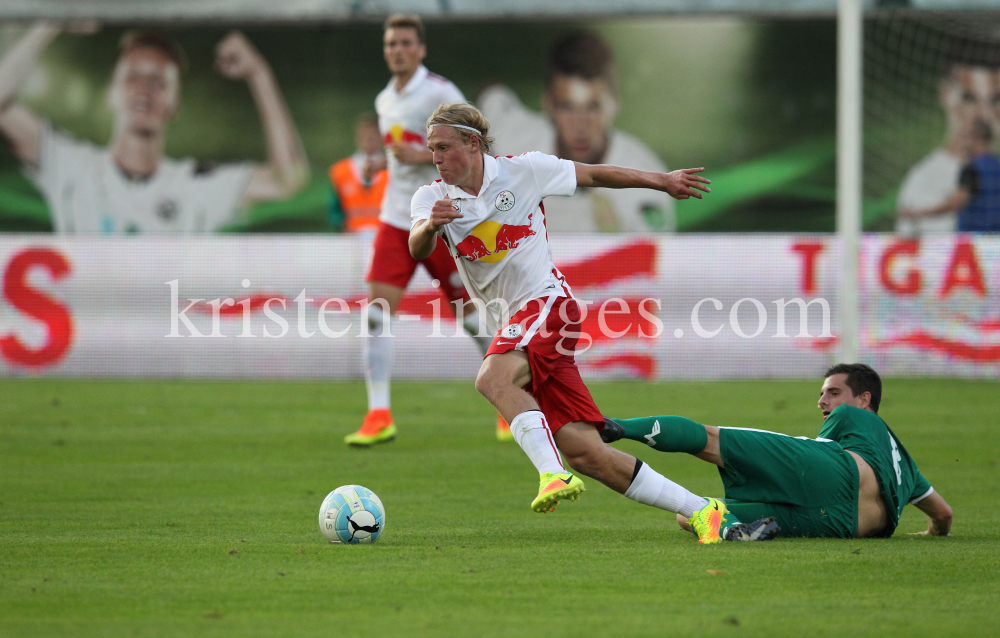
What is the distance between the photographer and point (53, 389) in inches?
456

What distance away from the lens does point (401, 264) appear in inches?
309

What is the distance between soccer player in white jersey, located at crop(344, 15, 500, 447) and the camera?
25.8 feet

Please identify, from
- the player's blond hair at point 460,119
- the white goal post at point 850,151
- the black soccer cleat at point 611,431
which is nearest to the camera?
the black soccer cleat at point 611,431

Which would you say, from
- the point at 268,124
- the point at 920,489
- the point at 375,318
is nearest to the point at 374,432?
the point at 375,318

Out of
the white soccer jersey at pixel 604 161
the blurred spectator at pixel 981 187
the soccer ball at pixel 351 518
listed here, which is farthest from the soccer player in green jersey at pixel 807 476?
the blurred spectator at pixel 981 187

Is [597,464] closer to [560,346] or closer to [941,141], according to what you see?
[560,346]

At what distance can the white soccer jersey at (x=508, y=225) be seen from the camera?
16.4 feet

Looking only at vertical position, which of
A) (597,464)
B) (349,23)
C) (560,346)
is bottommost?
(597,464)

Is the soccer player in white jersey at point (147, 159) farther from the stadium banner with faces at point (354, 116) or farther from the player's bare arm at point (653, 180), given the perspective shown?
the player's bare arm at point (653, 180)

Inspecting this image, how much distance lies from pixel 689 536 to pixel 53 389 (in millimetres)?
8472

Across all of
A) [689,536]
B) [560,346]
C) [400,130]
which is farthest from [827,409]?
[400,130]

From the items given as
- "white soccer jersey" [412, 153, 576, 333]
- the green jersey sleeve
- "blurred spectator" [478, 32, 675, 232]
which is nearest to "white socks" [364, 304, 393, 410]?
"white soccer jersey" [412, 153, 576, 333]

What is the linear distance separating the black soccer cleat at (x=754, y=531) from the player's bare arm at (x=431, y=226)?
1.64 metres

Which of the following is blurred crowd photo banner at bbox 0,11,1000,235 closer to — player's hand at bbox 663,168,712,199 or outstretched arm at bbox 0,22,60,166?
outstretched arm at bbox 0,22,60,166
